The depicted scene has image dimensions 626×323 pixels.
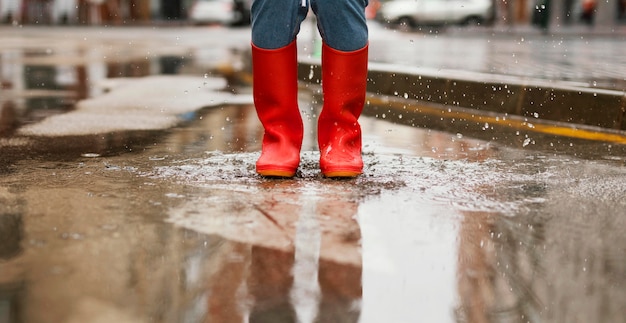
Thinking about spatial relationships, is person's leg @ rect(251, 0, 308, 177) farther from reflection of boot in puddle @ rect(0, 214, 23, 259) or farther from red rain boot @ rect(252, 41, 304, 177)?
reflection of boot in puddle @ rect(0, 214, 23, 259)

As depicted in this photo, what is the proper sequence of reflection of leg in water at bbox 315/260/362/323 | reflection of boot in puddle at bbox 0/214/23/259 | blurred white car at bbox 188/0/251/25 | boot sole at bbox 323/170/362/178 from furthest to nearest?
blurred white car at bbox 188/0/251/25 → boot sole at bbox 323/170/362/178 → reflection of boot in puddle at bbox 0/214/23/259 → reflection of leg in water at bbox 315/260/362/323

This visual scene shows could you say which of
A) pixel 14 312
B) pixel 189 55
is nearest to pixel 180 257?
pixel 14 312

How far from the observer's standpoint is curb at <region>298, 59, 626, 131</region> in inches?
198

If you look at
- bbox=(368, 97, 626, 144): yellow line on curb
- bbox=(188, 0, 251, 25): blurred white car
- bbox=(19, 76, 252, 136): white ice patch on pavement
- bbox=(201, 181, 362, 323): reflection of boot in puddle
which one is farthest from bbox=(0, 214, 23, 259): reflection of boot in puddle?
bbox=(188, 0, 251, 25): blurred white car

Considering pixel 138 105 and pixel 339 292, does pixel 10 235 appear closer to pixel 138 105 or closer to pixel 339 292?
pixel 339 292

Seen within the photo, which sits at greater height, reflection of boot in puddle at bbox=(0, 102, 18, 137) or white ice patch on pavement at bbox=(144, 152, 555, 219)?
white ice patch on pavement at bbox=(144, 152, 555, 219)

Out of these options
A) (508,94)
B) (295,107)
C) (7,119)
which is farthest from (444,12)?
(295,107)

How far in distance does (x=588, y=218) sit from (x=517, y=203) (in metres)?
0.27

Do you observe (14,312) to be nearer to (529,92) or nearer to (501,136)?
(501,136)

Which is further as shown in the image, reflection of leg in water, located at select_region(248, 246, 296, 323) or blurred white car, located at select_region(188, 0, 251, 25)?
blurred white car, located at select_region(188, 0, 251, 25)

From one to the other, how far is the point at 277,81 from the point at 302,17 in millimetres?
253

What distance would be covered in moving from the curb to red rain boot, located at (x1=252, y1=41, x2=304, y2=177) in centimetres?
214

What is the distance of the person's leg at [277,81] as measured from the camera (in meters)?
3.42

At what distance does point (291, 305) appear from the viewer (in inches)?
79.3
